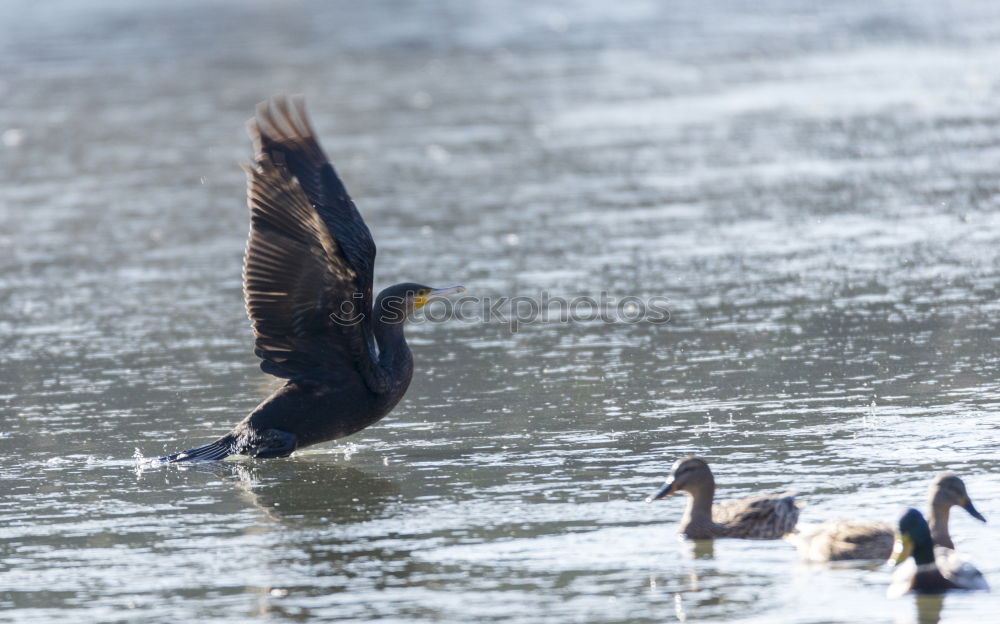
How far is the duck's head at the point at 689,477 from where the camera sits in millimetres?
7199

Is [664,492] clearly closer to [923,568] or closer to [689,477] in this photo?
[689,477]

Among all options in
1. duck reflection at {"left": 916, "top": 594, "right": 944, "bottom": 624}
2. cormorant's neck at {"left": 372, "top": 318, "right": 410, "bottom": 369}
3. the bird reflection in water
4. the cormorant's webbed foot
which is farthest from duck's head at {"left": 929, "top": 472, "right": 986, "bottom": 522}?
the cormorant's webbed foot

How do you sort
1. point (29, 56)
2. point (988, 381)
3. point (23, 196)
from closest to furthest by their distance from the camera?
point (988, 381), point (23, 196), point (29, 56)

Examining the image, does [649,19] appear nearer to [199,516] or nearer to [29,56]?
[29,56]

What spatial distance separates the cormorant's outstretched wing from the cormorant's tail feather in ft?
1.66

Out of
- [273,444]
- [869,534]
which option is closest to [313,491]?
[273,444]

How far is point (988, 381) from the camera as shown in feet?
30.7

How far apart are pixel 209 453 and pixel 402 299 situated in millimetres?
1348

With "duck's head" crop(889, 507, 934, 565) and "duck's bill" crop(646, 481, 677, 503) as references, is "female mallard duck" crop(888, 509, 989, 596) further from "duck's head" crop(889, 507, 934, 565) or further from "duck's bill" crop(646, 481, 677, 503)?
"duck's bill" crop(646, 481, 677, 503)

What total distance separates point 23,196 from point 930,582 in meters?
14.3

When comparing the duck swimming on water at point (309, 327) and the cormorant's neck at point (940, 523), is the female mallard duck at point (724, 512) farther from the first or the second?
the duck swimming on water at point (309, 327)

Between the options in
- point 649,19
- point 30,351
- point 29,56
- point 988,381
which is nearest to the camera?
point 988,381

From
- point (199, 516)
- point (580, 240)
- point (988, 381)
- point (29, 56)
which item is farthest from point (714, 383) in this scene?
point (29, 56)

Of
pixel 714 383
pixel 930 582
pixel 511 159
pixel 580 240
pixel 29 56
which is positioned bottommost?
pixel 930 582
